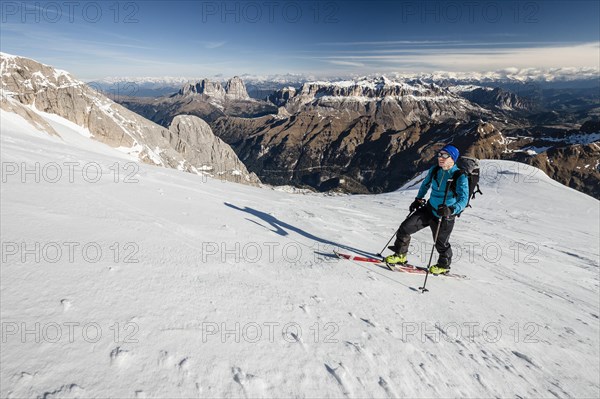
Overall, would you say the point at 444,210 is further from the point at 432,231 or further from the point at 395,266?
the point at 395,266

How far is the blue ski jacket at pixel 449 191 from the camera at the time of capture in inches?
313

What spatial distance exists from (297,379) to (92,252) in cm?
470

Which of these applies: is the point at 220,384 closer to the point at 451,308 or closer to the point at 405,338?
the point at 405,338

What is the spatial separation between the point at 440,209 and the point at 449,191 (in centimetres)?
56

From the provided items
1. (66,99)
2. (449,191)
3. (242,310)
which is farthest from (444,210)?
(66,99)

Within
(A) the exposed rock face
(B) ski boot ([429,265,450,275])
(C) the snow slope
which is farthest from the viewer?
(A) the exposed rock face

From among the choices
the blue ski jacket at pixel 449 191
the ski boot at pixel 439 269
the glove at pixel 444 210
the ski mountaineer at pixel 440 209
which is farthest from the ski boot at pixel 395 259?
the glove at pixel 444 210

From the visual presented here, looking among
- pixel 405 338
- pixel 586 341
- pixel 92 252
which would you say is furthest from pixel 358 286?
pixel 92 252

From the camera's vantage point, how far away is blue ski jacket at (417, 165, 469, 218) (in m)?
7.94

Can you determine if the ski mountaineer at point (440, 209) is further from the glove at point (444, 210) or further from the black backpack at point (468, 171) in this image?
the black backpack at point (468, 171)

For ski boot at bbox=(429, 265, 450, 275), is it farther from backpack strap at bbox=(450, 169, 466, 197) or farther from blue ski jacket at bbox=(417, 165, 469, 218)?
backpack strap at bbox=(450, 169, 466, 197)

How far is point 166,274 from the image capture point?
5820 mm

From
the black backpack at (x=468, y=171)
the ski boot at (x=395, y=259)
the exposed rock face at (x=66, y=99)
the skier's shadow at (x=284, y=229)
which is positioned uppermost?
the exposed rock face at (x=66, y=99)

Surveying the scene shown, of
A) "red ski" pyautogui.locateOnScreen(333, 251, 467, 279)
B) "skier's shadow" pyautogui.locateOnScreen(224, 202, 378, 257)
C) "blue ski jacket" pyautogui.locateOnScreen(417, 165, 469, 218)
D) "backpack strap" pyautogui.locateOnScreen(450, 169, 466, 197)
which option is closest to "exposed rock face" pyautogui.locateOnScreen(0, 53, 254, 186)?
"skier's shadow" pyautogui.locateOnScreen(224, 202, 378, 257)
